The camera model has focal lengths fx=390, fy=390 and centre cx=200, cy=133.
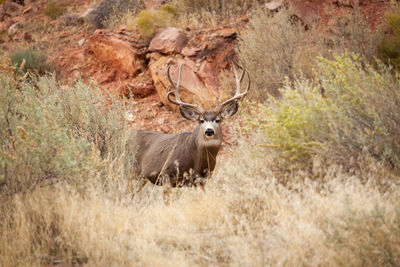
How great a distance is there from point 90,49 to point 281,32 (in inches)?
319

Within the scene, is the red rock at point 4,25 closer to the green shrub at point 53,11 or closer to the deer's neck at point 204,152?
the green shrub at point 53,11

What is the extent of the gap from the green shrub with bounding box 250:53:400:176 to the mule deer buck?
1.97 m

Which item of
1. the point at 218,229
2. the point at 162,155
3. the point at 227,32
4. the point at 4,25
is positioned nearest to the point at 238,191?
the point at 218,229

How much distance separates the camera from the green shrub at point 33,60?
48.6 feet

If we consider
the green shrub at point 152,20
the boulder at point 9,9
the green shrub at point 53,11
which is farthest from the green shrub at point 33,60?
the boulder at point 9,9

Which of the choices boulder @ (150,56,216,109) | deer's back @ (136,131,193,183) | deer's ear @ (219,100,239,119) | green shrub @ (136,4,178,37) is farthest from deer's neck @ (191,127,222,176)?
green shrub @ (136,4,178,37)

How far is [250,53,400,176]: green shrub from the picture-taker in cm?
423

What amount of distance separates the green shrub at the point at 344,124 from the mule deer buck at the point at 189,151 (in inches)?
77.6

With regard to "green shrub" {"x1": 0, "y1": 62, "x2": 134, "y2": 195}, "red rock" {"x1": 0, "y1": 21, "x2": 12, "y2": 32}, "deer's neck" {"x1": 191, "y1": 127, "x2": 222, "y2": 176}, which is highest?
"green shrub" {"x1": 0, "y1": 62, "x2": 134, "y2": 195}

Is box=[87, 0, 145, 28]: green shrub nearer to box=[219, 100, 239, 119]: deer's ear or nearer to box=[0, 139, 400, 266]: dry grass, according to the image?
box=[219, 100, 239, 119]: deer's ear

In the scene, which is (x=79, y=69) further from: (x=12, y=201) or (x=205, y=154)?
(x=12, y=201)

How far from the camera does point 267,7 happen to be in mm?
12820

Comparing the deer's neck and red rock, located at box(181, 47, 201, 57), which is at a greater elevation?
the deer's neck

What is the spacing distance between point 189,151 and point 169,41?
7.41 m
